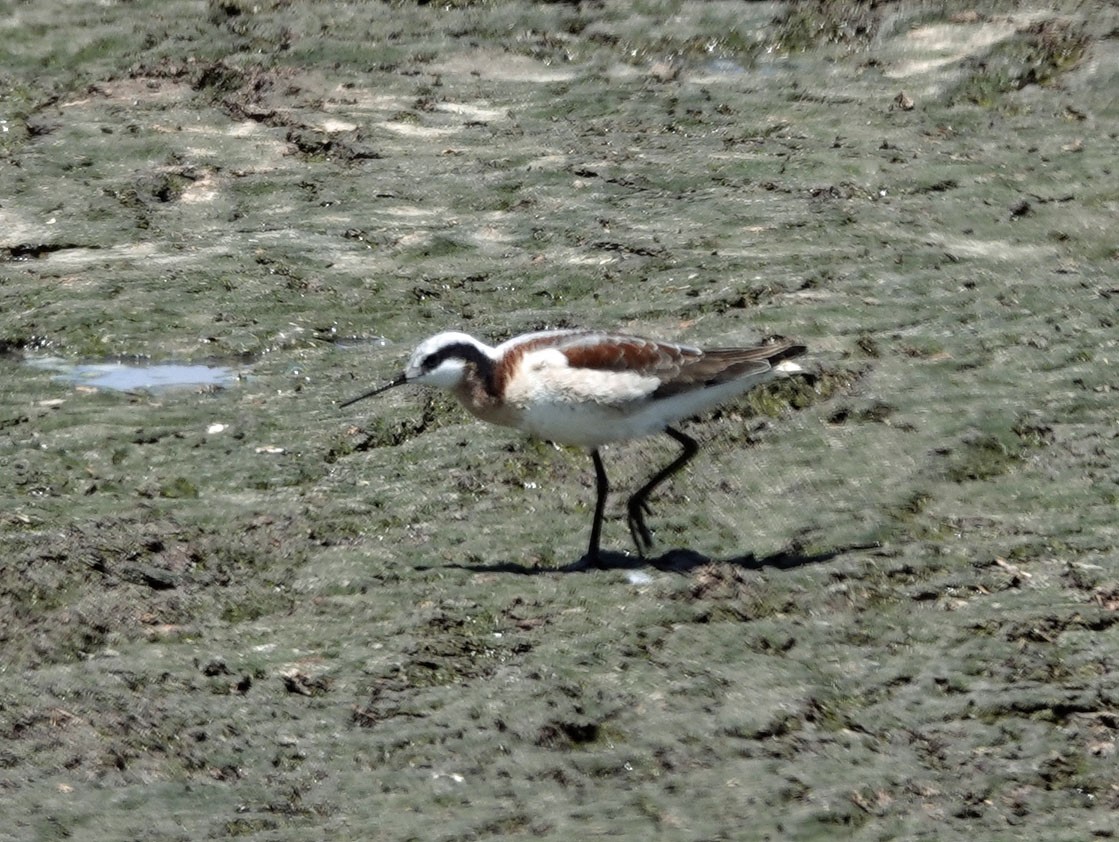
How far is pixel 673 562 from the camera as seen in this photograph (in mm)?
7328

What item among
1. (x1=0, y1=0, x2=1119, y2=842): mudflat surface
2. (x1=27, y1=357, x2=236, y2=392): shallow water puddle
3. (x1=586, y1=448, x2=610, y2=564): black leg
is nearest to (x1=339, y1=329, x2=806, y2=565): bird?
(x1=586, y1=448, x2=610, y2=564): black leg

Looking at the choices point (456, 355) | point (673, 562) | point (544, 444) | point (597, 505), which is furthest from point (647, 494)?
point (456, 355)

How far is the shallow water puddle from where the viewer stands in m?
9.20

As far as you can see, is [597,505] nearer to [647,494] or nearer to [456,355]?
[647,494]

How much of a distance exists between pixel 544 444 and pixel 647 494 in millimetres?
911

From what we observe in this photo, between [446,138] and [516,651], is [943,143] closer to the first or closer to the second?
[446,138]

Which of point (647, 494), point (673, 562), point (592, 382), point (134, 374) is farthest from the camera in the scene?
point (134, 374)

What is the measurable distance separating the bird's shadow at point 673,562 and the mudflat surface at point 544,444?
34mm

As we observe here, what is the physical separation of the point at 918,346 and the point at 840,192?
2.21 meters

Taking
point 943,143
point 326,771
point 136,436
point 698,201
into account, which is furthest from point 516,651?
point 943,143

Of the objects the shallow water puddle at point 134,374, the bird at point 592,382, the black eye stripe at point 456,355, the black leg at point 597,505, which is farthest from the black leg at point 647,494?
the shallow water puddle at point 134,374

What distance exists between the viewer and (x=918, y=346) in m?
9.47

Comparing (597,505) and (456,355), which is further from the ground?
(456,355)

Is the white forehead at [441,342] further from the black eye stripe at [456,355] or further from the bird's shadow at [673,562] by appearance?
the bird's shadow at [673,562]
